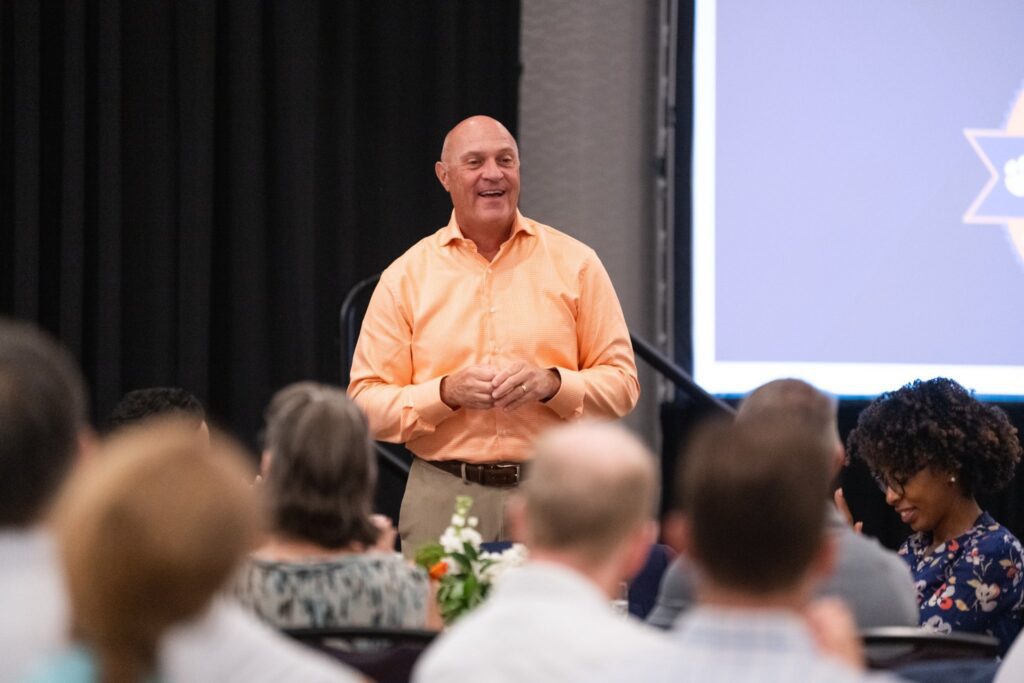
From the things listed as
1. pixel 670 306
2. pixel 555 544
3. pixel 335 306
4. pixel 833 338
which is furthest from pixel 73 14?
pixel 555 544

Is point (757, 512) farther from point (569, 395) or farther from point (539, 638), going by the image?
point (569, 395)

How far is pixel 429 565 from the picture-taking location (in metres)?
2.51

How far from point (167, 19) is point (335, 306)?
4.00 ft

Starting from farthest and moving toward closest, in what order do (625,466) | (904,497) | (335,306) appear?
1. (335,306)
2. (904,497)
3. (625,466)

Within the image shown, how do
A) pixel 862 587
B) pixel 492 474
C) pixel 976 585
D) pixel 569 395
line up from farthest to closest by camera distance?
pixel 492 474, pixel 569 395, pixel 976 585, pixel 862 587

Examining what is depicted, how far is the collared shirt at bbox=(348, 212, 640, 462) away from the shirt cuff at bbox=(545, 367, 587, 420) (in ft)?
0.09

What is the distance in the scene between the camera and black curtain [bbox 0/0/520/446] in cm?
479

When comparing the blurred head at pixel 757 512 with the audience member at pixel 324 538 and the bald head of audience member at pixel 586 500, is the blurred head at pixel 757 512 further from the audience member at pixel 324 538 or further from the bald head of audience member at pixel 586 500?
the audience member at pixel 324 538

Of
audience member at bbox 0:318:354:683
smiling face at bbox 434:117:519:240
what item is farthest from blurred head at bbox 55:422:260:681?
smiling face at bbox 434:117:519:240

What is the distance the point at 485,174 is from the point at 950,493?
5.05 ft

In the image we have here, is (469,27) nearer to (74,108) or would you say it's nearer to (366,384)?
(74,108)

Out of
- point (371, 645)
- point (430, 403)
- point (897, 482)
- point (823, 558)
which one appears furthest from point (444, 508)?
point (823, 558)

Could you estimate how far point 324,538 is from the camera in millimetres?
2109

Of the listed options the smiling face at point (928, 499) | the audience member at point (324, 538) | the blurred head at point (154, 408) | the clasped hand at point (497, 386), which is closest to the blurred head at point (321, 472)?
the audience member at point (324, 538)
